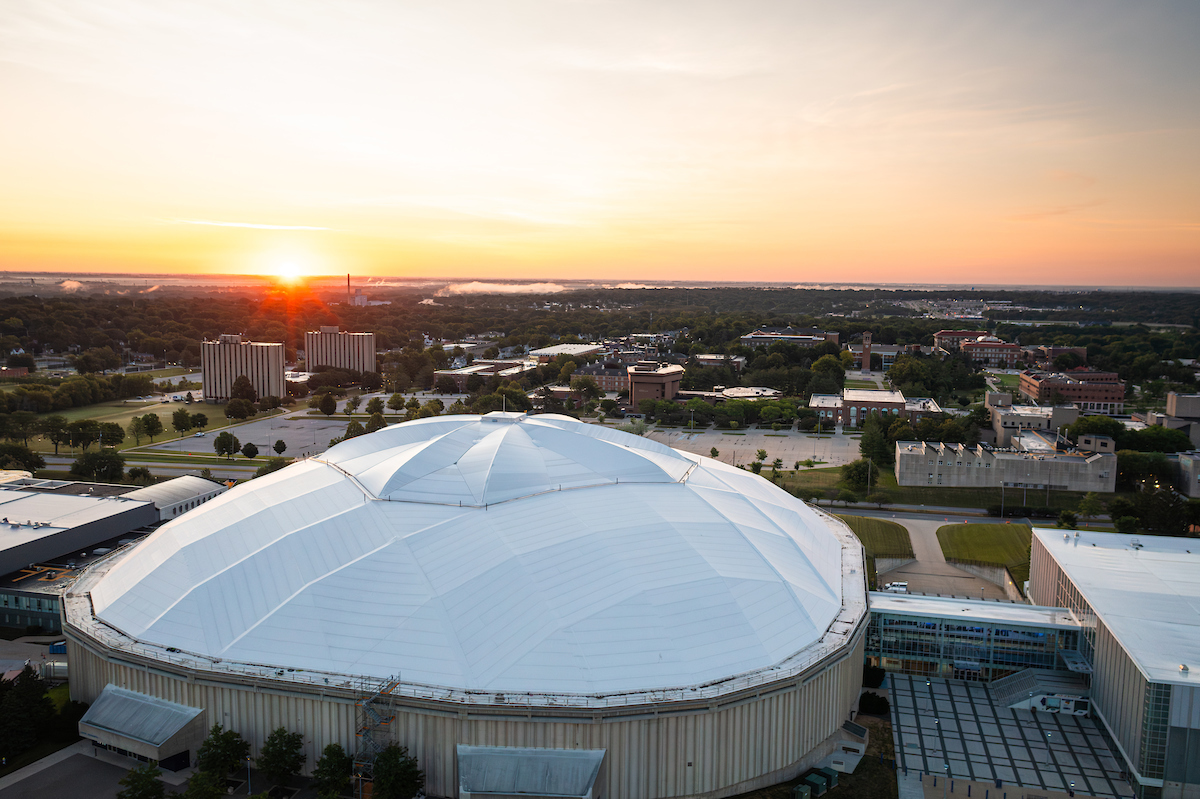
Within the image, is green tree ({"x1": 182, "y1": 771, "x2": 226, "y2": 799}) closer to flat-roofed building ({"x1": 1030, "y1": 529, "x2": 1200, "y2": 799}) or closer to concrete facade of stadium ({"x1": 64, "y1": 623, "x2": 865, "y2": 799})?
concrete facade of stadium ({"x1": 64, "y1": 623, "x2": 865, "y2": 799})

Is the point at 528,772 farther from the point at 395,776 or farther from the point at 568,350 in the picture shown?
the point at 568,350

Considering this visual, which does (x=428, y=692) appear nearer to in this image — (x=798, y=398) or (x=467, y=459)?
(x=467, y=459)

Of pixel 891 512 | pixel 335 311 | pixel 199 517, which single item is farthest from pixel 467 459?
pixel 335 311

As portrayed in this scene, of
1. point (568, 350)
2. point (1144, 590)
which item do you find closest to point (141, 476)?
point (1144, 590)

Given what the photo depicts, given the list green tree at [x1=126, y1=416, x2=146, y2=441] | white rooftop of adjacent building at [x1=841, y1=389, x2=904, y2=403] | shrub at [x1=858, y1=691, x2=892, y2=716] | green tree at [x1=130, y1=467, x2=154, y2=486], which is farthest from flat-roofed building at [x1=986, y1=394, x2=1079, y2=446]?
green tree at [x1=126, y1=416, x2=146, y2=441]

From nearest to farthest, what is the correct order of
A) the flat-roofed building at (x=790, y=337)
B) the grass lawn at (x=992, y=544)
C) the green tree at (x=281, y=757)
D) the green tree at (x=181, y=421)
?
the green tree at (x=281, y=757) → the grass lawn at (x=992, y=544) → the green tree at (x=181, y=421) → the flat-roofed building at (x=790, y=337)

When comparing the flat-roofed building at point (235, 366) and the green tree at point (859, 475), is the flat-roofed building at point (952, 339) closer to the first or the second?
the green tree at point (859, 475)

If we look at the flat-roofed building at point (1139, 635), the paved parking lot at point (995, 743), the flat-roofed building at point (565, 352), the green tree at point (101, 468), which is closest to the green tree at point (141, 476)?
the green tree at point (101, 468)
